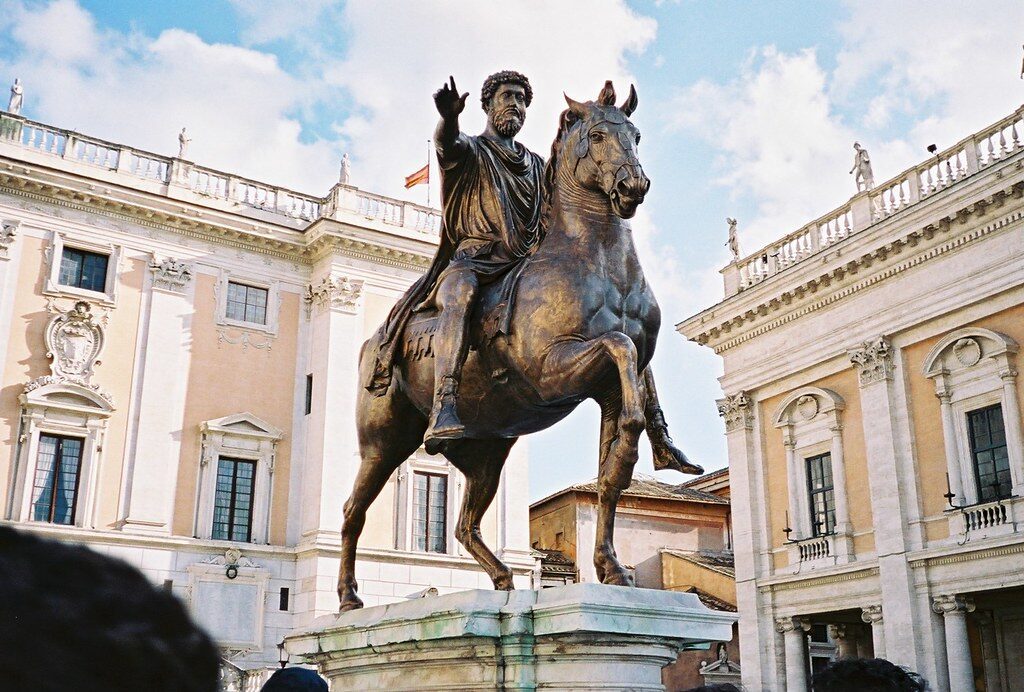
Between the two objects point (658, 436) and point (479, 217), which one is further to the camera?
point (479, 217)

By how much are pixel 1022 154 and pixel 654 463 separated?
1697cm

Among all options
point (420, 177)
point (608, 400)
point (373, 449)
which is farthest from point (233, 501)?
point (608, 400)

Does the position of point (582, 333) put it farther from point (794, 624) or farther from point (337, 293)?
point (337, 293)

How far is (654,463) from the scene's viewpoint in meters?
5.40

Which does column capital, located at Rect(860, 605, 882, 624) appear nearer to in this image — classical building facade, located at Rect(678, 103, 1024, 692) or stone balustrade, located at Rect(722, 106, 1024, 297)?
classical building facade, located at Rect(678, 103, 1024, 692)

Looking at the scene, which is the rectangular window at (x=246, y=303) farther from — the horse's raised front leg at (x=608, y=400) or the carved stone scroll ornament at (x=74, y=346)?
the horse's raised front leg at (x=608, y=400)

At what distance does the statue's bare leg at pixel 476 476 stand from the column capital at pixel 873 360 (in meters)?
18.2

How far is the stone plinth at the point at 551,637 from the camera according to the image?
4.48m

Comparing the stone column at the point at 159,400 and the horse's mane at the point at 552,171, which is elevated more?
the stone column at the point at 159,400

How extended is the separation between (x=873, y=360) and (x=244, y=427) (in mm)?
15152

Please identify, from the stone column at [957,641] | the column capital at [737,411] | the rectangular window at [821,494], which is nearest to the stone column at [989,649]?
the stone column at [957,641]

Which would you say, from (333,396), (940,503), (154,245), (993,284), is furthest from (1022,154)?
(154,245)

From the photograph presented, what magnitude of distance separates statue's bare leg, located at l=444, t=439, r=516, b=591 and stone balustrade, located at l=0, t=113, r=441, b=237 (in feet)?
71.4

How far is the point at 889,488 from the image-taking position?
21.8 metres
